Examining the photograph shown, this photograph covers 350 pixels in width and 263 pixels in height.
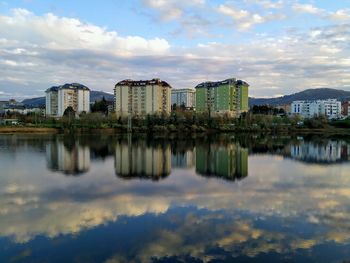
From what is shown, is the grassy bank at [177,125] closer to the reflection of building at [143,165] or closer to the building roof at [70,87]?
the building roof at [70,87]

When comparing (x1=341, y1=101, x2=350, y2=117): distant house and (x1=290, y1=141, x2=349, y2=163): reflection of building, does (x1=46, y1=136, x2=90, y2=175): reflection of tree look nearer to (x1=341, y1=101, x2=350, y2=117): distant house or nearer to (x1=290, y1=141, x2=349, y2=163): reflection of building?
(x1=290, y1=141, x2=349, y2=163): reflection of building

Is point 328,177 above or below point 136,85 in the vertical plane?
below

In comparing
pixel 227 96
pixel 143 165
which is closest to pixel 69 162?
pixel 143 165

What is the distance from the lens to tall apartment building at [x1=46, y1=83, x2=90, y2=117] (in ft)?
214

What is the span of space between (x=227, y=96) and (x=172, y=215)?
56.7 metres

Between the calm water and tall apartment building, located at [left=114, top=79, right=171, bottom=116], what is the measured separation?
45886 millimetres

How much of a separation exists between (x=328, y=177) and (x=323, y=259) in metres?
7.77

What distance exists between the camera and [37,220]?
21.0 ft

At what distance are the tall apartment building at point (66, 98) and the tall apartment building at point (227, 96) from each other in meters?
22.2

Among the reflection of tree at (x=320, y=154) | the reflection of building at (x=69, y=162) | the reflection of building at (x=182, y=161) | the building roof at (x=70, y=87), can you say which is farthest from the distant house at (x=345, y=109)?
the reflection of building at (x=69, y=162)

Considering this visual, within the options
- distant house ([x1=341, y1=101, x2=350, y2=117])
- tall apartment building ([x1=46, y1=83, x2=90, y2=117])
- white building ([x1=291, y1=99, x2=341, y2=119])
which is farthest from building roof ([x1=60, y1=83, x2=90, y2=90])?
distant house ([x1=341, y1=101, x2=350, y2=117])

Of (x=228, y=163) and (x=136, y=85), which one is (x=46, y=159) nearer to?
(x=228, y=163)

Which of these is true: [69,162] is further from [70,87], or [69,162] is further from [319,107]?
[319,107]

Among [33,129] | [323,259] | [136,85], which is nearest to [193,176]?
[323,259]
